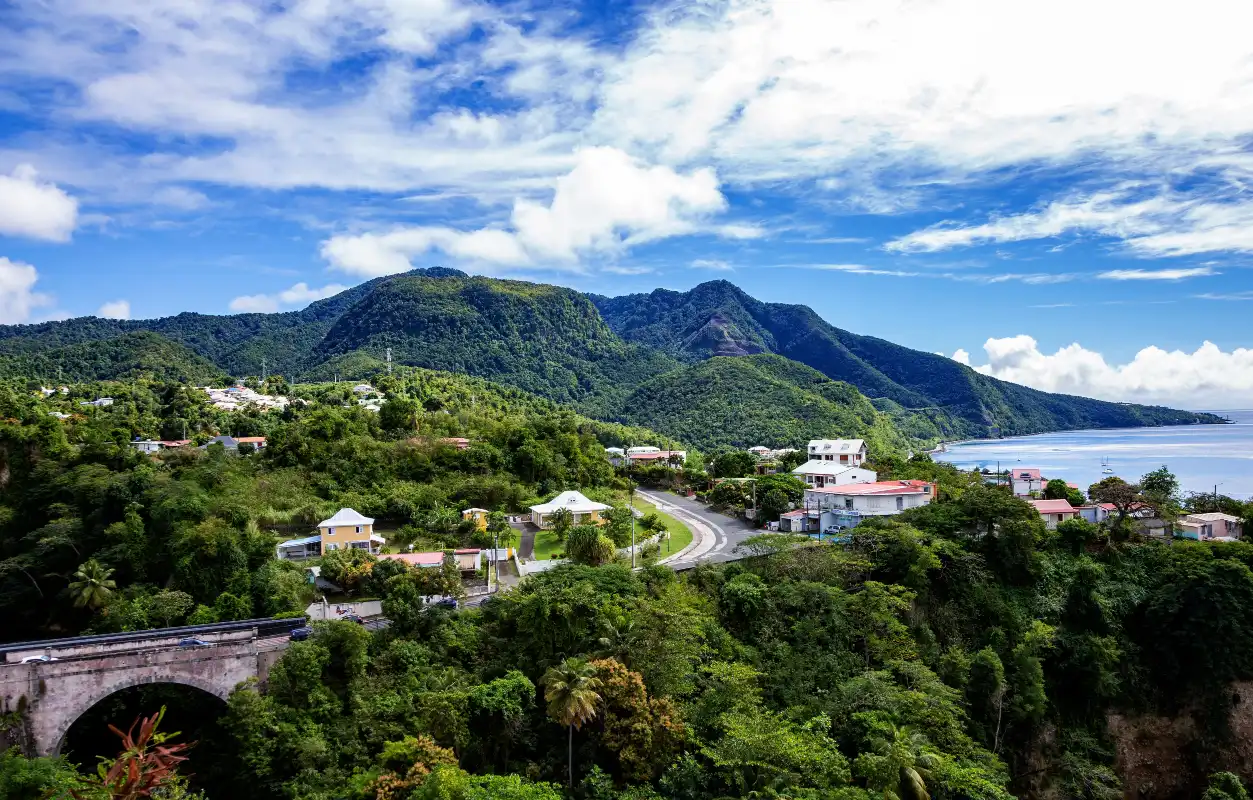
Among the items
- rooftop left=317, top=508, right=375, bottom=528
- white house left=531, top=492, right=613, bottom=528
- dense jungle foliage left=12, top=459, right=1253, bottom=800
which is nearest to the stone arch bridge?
dense jungle foliage left=12, top=459, right=1253, bottom=800

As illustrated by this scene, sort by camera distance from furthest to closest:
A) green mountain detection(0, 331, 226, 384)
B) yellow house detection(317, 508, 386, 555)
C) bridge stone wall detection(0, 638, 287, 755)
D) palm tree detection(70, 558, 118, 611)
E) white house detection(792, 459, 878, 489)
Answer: green mountain detection(0, 331, 226, 384)
white house detection(792, 459, 878, 489)
yellow house detection(317, 508, 386, 555)
palm tree detection(70, 558, 118, 611)
bridge stone wall detection(0, 638, 287, 755)

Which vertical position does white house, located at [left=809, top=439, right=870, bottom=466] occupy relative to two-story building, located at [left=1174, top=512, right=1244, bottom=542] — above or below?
above

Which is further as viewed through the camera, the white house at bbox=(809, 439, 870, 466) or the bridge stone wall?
the white house at bbox=(809, 439, 870, 466)

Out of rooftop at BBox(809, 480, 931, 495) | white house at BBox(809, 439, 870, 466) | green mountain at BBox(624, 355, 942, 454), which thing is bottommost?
rooftop at BBox(809, 480, 931, 495)

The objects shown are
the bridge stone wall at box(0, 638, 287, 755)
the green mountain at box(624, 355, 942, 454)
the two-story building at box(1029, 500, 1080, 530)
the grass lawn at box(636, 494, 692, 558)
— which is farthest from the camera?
the green mountain at box(624, 355, 942, 454)

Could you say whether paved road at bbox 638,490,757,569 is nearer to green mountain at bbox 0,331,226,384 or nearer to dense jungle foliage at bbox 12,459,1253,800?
dense jungle foliage at bbox 12,459,1253,800
